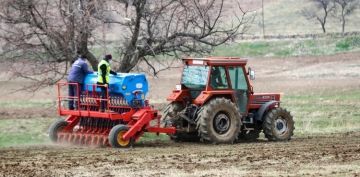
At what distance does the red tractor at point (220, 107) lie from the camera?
2062 cm

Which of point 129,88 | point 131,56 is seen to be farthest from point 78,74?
point 131,56

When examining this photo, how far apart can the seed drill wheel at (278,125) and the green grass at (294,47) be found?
37.5m

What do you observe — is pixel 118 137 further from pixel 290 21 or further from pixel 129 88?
pixel 290 21

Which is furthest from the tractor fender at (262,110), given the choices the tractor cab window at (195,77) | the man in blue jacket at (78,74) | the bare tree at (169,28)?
the man in blue jacket at (78,74)

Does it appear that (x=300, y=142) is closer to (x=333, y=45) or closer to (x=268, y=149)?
(x=268, y=149)

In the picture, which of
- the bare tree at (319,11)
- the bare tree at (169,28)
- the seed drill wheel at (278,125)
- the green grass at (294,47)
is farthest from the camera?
the bare tree at (319,11)

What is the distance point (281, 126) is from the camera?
21828 mm

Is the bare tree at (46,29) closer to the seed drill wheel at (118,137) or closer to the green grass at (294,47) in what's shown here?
the seed drill wheel at (118,137)

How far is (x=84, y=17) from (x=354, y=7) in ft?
187

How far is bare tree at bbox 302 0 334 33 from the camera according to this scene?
72050mm

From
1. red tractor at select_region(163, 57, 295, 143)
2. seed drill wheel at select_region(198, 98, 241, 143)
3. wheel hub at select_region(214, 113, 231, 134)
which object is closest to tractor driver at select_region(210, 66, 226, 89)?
red tractor at select_region(163, 57, 295, 143)

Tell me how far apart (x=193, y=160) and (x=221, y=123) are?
387 cm

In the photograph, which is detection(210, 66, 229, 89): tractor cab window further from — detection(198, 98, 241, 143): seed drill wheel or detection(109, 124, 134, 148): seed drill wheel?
detection(109, 124, 134, 148): seed drill wheel

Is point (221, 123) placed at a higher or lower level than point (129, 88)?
lower
